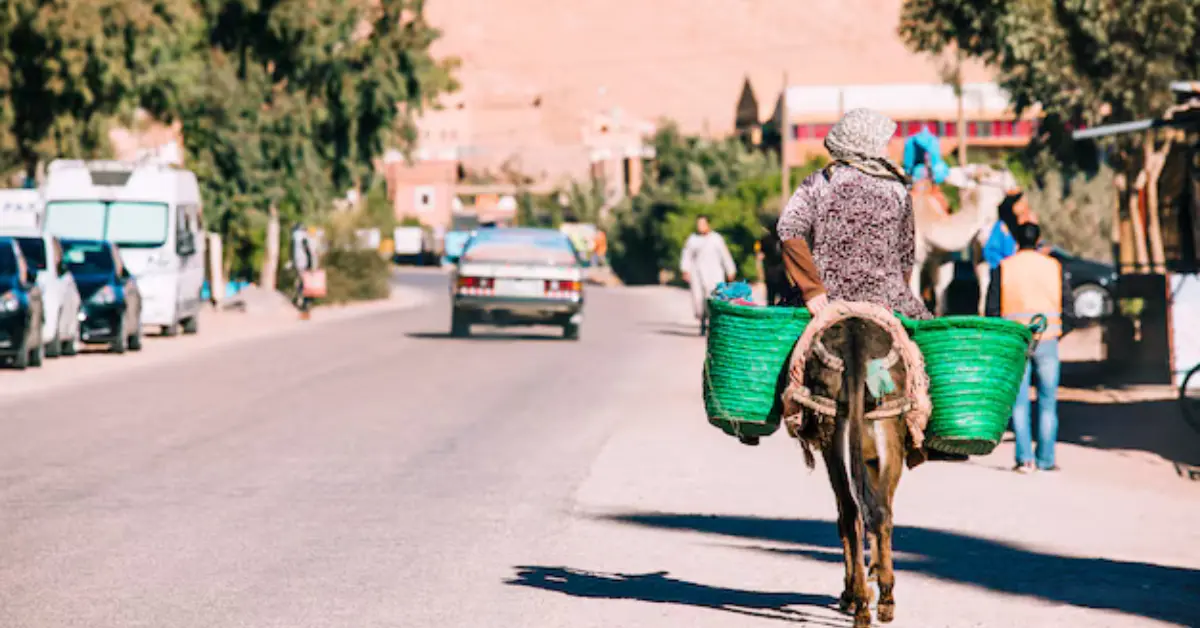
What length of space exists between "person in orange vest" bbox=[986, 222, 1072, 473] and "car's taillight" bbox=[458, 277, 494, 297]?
17.4m

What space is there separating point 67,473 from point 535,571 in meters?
4.97

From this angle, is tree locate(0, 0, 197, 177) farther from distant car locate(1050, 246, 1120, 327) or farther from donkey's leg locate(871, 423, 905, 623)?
donkey's leg locate(871, 423, 905, 623)

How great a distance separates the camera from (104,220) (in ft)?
107

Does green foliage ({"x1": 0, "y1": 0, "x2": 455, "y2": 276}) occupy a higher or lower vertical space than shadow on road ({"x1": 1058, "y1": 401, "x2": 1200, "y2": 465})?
higher

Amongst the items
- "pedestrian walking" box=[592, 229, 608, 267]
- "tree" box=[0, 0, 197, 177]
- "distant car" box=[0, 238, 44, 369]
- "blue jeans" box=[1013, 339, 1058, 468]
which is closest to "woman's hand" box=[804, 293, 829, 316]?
"blue jeans" box=[1013, 339, 1058, 468]

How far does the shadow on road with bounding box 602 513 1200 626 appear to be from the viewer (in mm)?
8836

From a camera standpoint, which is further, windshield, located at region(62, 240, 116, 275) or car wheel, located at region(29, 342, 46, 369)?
windshield, located at region(62, 240, 116, 275)

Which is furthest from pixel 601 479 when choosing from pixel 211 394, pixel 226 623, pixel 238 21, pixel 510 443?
pixel 238 21

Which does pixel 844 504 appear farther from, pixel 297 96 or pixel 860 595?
pixel 297 96

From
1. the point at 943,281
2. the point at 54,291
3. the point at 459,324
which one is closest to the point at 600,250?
the point at 459,324

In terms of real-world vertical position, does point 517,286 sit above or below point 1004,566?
above

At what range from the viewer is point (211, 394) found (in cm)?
2058

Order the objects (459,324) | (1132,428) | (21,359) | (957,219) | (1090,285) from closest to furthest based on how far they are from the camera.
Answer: (1132,428) → (957,219) → (21,359) → (459,324) → (1090,285)

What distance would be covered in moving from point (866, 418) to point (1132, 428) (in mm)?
10745
